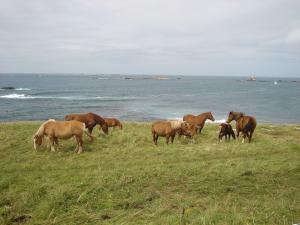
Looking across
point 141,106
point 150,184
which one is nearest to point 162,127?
point 150,184

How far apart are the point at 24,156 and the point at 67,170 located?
319 centimetres

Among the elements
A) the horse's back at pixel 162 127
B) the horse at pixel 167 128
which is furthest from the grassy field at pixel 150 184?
the horse's back at pixel 162 127

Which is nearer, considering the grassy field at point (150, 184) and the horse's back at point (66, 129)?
the grassy field at point (150, 184)

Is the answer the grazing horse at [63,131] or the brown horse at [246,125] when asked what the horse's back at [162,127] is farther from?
the brown horse at [246,125]

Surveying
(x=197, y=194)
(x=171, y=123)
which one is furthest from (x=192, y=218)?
(x=171, y=123)

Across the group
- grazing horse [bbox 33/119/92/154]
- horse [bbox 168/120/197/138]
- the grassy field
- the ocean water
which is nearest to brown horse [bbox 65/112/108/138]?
the grassy field

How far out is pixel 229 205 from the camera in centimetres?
930

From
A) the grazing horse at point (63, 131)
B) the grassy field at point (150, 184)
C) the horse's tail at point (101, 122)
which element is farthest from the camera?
the horse's tail at point (101, 122)

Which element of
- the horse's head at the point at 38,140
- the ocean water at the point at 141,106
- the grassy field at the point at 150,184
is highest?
the horse's head at the point at 38,140

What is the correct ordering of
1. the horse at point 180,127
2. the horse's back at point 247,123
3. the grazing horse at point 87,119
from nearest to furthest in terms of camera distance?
the horse at point 180,127, the horse's back at point 247,123, the grazing horse at point 87,119

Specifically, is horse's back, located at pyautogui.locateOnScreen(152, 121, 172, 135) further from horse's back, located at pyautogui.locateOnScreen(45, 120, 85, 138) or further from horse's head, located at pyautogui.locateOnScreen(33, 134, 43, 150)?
horse's head, located at pyautogui.locateOnScreen(33, 134, 43, 150)

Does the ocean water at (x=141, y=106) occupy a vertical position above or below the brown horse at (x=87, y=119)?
below

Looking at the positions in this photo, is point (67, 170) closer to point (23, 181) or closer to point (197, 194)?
point (23, 181)

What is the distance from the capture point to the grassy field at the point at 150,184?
8.78 m
